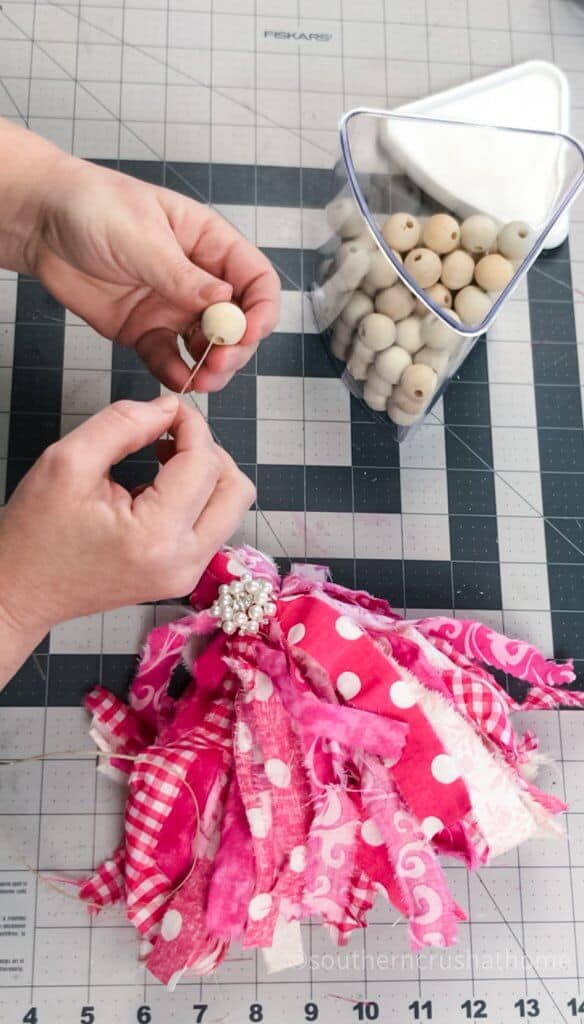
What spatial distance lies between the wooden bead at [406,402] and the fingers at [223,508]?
0.28m

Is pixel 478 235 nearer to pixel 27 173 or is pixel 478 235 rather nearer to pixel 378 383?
pixel 378 383

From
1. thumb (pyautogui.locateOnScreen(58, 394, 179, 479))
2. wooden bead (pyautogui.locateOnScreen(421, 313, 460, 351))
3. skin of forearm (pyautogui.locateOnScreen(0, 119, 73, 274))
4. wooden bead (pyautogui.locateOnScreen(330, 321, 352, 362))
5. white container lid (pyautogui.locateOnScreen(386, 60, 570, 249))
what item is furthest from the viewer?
white container lid (pyautogui.locateOnScreen(386, 60, 570, 249))

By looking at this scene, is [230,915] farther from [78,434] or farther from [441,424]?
[441,424]

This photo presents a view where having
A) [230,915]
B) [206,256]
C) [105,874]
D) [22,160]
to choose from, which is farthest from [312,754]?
[22,160]

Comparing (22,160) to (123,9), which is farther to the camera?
(123,9)

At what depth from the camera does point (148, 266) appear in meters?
0.77

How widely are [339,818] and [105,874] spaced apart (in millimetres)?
298

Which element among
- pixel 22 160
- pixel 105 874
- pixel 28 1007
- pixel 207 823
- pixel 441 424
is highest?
pixel 22 160

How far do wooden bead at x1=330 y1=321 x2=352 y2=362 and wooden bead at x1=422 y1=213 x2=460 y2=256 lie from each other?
139 millimetres

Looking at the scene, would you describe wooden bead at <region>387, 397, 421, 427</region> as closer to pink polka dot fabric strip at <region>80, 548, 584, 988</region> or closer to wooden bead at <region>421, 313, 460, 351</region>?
wooden bead at <region>421, 313, 460, 351</region>

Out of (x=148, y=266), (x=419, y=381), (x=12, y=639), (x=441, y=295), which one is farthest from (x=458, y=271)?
(x=12, y=639)

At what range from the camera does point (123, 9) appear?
119 cm

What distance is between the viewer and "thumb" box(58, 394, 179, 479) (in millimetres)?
688

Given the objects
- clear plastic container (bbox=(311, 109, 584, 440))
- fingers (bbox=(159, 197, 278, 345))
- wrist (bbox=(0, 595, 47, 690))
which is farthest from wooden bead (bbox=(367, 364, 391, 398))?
wrist (bbox=(0, 595, 47, 690))
